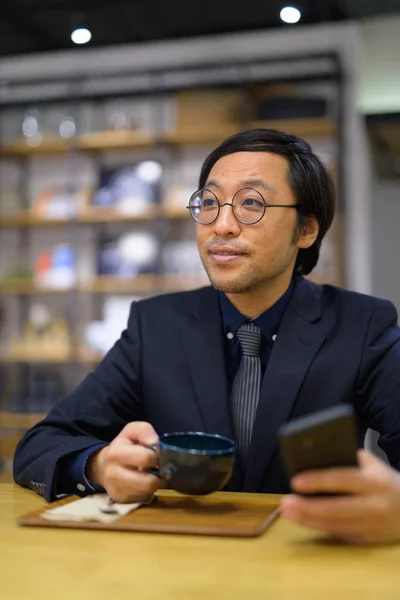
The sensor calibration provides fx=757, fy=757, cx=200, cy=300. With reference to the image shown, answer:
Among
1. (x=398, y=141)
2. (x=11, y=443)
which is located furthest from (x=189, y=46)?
(x=11, y=443)

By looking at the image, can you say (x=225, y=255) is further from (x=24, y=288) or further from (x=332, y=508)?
(x=24, y=288)

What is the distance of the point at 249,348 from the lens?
1701mm

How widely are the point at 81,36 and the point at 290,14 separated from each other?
61.6 inches

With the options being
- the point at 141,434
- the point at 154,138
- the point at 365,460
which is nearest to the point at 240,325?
the point at 141,434

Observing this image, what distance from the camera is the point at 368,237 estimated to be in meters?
4.97

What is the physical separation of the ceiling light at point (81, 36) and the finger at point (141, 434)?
4.61m

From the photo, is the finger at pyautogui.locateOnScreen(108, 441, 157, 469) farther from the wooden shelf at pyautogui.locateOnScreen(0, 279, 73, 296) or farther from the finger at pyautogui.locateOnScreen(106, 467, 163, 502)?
the wooden shelf at pyautogui.locateOnScreen(0, 279, 73, 296)

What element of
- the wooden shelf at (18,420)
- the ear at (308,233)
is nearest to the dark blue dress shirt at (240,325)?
the ear at (308,233)

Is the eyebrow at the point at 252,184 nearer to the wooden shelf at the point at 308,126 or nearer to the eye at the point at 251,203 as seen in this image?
the eye at the point at 251,203

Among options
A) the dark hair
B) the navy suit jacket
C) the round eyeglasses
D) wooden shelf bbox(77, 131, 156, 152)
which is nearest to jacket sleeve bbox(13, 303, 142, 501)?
the navy suit jacket

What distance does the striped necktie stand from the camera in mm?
1630

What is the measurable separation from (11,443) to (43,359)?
119 inches

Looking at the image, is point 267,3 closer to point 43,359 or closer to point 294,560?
point 43,359

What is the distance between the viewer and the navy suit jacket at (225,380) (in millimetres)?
1578
